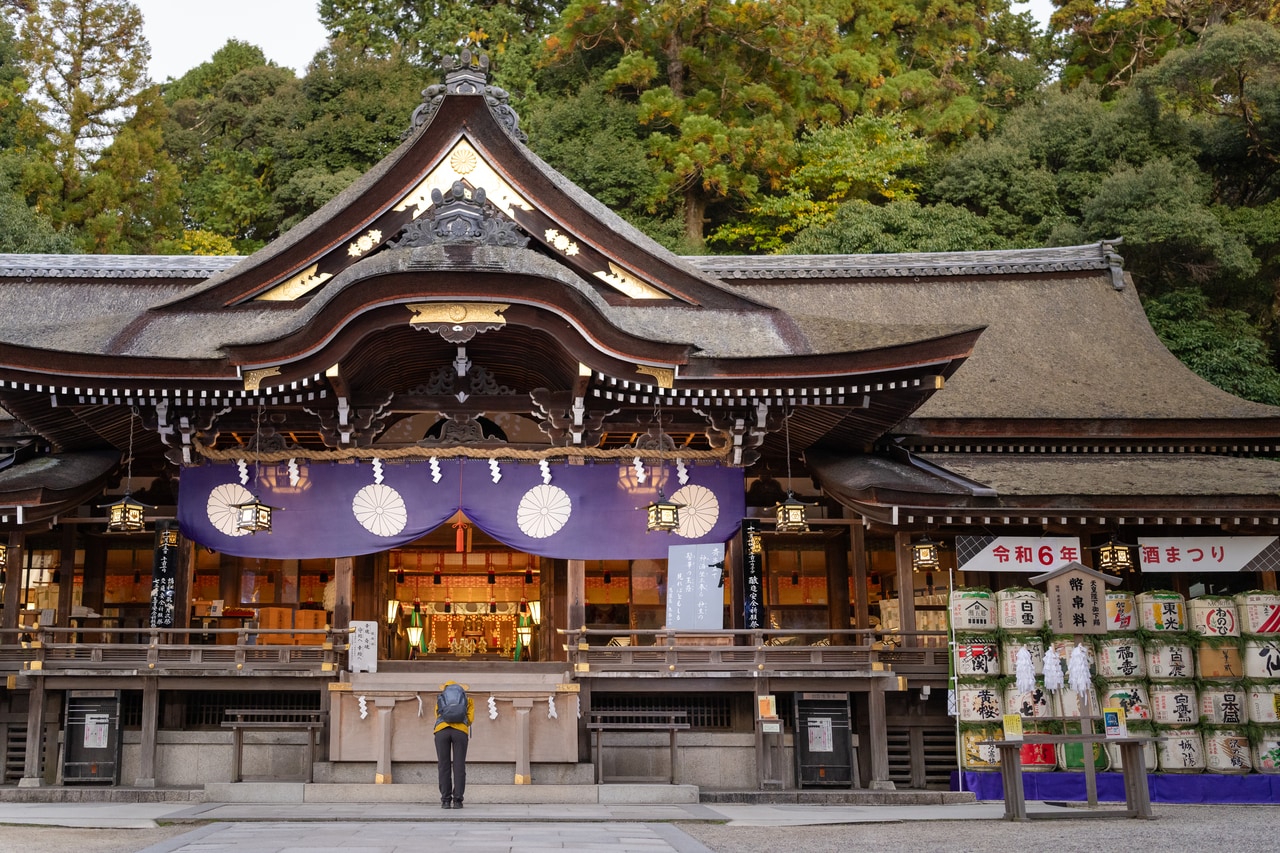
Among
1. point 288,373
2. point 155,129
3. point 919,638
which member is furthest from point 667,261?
point 155,129

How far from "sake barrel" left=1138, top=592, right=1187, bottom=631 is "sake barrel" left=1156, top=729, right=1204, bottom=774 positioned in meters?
1.19

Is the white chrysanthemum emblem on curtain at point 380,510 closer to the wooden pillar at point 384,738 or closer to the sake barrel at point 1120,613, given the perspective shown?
the wooden pillar at point 384,738

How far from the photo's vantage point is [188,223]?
37.6 meters

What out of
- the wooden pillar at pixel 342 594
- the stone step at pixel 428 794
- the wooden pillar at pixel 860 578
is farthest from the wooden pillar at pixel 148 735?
the wooden pillar at pixel 860 578

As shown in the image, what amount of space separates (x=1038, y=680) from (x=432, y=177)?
9.44 metres

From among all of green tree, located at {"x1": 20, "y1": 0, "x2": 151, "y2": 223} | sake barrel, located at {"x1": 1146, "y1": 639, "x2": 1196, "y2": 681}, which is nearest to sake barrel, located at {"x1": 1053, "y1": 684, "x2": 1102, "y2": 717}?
sake barrel, located at {"x1": 1146, "y1": 639, "x2": 1196, "y2": 681}

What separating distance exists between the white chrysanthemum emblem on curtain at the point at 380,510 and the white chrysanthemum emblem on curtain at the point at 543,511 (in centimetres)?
143

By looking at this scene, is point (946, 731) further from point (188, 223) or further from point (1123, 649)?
point (188, 223)

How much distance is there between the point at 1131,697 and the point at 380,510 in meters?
9.07

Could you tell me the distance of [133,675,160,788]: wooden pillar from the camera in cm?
1305

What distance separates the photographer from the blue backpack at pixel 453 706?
1101cm

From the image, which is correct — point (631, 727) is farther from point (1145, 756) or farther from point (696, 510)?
point (1145, 756)

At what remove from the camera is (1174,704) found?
13.6 m

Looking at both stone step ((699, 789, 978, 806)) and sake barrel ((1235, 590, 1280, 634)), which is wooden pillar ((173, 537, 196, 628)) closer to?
stone step ((699, 789, 978, 806))
